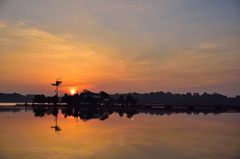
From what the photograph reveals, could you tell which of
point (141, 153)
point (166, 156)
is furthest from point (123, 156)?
point (166, 156)

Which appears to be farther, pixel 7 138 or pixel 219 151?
pixel 7 138

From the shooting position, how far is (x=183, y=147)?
22422mm

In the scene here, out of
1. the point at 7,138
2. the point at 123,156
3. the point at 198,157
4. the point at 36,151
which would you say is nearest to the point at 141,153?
the point at 123,156

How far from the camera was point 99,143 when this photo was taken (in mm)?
Result: 24109

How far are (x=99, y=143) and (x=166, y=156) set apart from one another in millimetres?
8182

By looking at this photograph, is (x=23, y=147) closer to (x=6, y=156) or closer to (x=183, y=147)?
(x=6, y=156)

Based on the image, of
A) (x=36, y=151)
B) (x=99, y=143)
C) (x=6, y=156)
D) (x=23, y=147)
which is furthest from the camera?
(x=99, y=143)

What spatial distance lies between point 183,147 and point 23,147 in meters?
16.7

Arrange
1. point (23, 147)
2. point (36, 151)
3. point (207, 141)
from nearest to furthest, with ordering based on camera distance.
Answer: point (36, 151), point (23, 147), point (207, 141)

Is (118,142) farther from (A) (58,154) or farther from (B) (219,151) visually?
(B) (219,151)

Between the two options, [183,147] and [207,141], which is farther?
[207,141]

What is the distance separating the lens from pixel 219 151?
21.2 m

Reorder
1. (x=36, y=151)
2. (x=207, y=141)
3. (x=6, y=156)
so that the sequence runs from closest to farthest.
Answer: (x=6, y=156) < (x=36, y=151) < (x=207, y=141)

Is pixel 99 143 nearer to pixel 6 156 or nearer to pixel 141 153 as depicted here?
pixel 141 153
